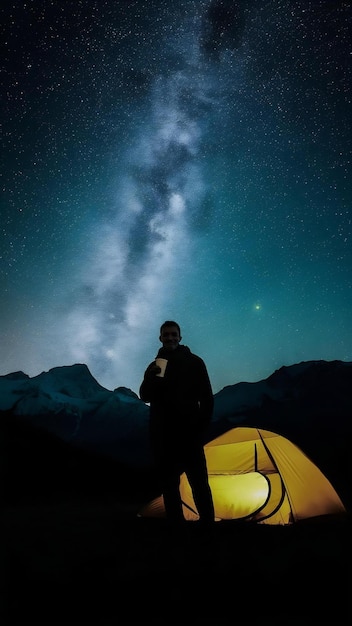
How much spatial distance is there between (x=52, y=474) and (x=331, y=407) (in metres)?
99.1

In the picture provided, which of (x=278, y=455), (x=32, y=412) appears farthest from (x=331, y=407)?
(x=278, y=455)

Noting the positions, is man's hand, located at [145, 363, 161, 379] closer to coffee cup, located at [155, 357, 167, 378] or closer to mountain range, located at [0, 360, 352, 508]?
coffee cup, located at [155, 357, 167, 378]

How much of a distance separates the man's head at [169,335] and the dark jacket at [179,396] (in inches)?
2.4

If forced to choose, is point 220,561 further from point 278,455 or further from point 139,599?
point 278,455

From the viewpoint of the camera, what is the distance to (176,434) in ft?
10.7

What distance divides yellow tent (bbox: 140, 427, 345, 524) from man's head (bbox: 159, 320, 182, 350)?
3.27 metres

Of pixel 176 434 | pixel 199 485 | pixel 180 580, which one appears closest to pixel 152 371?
pixel 176 434

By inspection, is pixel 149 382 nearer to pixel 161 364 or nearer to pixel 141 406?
pixel 161 364

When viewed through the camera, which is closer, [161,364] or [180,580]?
[180,580]

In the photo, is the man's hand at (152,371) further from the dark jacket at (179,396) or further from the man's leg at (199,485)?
the man's leg at (199,485)

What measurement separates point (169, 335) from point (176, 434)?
103cm

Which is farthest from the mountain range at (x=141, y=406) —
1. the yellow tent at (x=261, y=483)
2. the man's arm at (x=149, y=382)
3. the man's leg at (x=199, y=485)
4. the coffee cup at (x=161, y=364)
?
the coffee cup at (x=161, y=364)

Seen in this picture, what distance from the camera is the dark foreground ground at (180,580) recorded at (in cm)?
177

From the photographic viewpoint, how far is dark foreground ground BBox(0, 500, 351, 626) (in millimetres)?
1767
